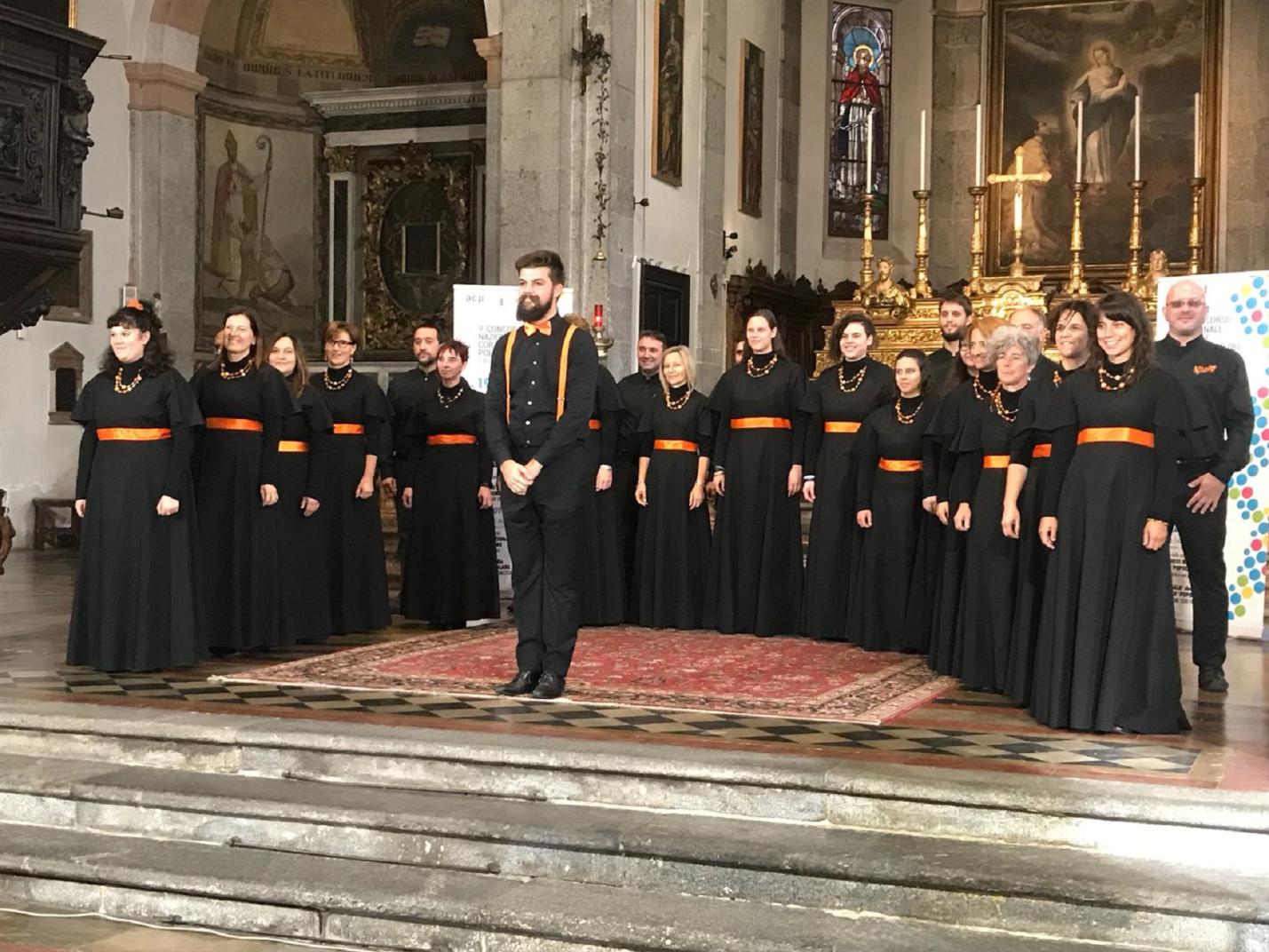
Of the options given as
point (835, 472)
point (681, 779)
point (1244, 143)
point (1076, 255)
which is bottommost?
point (681, 779)

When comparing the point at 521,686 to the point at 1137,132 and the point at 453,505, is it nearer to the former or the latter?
the point at 453,505

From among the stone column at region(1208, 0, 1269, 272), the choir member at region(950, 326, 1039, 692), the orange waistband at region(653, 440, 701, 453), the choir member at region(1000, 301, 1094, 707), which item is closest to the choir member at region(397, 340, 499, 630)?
the orange waistband at region(653, 440, 701, 453)

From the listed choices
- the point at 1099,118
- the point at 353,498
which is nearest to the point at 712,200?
the point at 1099,118

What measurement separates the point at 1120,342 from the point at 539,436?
2397 mm

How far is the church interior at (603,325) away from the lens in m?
5.03

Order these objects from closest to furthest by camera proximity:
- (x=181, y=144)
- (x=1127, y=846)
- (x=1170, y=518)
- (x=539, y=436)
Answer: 1. (x=1127, y=846)
2. (x=1170, y=518)
3. (x=539, y=436)
4. (x=181, y=144)

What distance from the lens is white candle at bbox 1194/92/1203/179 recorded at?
17.9 metres

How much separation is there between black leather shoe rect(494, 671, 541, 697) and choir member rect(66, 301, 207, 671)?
170cm

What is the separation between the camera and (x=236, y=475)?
28.1ft

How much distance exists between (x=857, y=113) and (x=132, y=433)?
1305 cm

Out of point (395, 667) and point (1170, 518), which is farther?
point (395, 667)

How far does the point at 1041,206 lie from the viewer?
18.5 m

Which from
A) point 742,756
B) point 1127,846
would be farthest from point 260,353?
point 1127,846

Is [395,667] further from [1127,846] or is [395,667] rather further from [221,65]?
[221,65]
